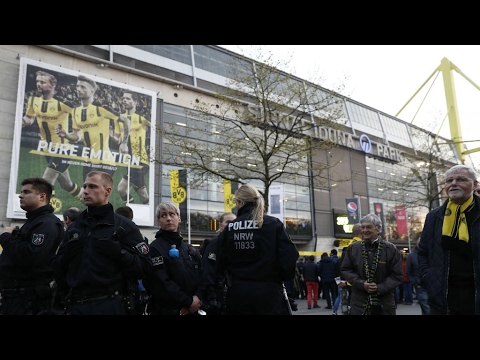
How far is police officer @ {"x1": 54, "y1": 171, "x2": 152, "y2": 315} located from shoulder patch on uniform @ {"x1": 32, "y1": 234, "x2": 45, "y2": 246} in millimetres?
616

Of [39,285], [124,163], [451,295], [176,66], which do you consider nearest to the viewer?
[451,295]

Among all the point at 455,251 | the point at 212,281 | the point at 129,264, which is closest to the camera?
the point at 129,264

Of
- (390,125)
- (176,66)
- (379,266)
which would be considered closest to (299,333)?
(379,266)

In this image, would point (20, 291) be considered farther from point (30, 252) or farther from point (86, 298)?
point (86, 298)

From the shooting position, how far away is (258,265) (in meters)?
3.79

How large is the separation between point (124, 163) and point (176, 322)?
28.4 metres

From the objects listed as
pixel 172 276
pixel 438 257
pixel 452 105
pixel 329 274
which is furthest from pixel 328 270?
pixel 452 105

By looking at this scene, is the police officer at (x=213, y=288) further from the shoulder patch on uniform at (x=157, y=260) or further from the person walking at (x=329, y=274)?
the person walking at (x=329, y=274)

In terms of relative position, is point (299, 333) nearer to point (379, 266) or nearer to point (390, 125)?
point (379, 266)

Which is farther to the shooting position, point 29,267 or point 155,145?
point 155,145

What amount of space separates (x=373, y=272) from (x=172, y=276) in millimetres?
2594

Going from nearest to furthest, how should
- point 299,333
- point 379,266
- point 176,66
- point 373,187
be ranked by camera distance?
point 299,333 → point 379,266 → point 176,66 → point 373,187

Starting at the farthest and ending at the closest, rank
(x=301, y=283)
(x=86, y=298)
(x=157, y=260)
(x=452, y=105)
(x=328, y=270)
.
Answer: (x=452, y=105) < (x=301, y=283) < (x=328, y=270) < (x=157, y=260) < (x=86, y=298)
